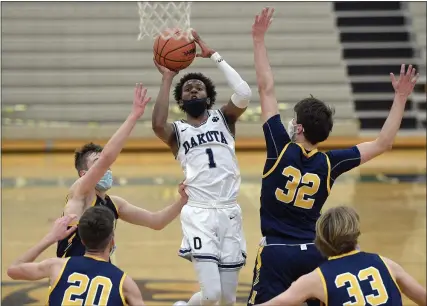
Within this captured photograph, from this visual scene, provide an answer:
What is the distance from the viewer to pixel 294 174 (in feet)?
14.9

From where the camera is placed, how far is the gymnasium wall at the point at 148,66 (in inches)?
637

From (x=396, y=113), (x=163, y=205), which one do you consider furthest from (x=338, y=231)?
(x=163, y=205)

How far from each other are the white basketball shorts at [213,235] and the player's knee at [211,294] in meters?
0.16

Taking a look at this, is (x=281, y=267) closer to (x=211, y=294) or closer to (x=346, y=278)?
(x=211, y=294)

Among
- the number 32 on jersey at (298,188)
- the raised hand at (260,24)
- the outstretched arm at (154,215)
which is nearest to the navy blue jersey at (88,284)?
the number 32 on jersey at (298,188)

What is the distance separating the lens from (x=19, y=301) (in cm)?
665

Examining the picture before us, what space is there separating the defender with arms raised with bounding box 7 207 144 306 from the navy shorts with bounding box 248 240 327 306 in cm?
106

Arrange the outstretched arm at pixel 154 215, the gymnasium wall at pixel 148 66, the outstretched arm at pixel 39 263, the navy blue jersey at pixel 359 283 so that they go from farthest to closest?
1. the gymnasium wall at pixel 148 66
2. the outstretched arm at pixel 154 215
3. the outstretched arm at pixel 39 263
4. the navy blue jersey at pixel 359 283

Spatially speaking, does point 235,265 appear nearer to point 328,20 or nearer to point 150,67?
point 150,67

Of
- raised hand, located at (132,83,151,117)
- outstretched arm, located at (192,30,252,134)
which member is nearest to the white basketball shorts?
outstretched arm, located at (192,30,252,134)

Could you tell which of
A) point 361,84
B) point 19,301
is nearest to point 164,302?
point 19,301

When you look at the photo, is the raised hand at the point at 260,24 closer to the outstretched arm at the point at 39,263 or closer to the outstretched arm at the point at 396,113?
the outstretched arm at the point at 396,113

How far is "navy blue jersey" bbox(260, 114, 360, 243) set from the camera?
4555 mm

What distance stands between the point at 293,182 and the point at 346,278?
1024 mm
